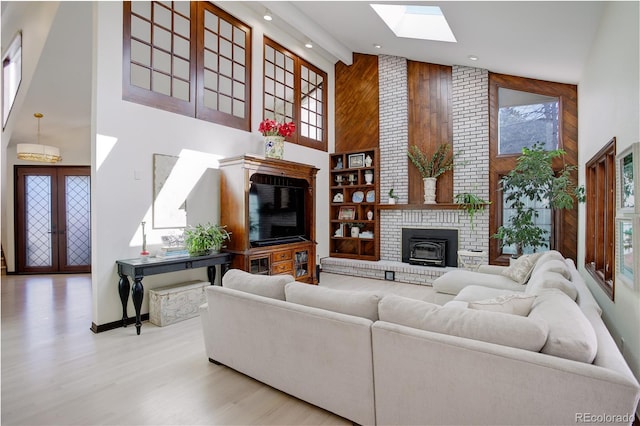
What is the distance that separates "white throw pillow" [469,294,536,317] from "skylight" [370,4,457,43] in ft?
12.9

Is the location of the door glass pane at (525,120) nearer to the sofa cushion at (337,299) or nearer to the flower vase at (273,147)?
the flower vase at (273,147)

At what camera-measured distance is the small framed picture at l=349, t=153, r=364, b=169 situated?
697 cm

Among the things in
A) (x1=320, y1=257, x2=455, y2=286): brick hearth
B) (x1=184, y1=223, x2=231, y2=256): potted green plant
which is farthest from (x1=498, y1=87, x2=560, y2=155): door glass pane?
(x1=184, y1=223, x2=231, y2=256): potted green plant

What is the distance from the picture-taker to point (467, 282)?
3.98 meters

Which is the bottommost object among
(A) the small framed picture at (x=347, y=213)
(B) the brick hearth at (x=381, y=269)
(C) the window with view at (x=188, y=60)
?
(B) the brick hearth at (x=381, y=269)

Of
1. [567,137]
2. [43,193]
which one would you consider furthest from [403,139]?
[43,193]

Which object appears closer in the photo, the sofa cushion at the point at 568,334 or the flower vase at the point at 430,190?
the sofa cushion at the point at 568,334

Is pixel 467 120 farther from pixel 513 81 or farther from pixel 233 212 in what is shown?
pixel 233 212

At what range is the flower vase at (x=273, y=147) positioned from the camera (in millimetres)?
5156

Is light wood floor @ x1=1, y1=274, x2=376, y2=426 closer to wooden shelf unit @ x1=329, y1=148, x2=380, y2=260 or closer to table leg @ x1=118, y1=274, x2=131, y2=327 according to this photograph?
table leg @ x1=118, y1=274, x2=131, y2=327

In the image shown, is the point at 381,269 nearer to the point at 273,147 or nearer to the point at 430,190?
the point at 430,190

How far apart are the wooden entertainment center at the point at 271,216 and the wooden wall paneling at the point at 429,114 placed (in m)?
2.04

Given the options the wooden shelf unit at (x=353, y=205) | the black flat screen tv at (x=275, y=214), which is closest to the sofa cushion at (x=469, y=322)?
the black flat screen tv at (x=275, y=214)

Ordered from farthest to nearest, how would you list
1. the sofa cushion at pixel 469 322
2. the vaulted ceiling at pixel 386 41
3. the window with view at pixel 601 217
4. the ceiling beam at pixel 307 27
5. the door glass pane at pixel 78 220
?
the door glass pane at pixel 78 220 < the ceiling beam at pixel 307 27 < the vaulted ceiling at pixel 386 41 < the window with view at pixel 601 217 < the sofa cushion at pixel 469 322
